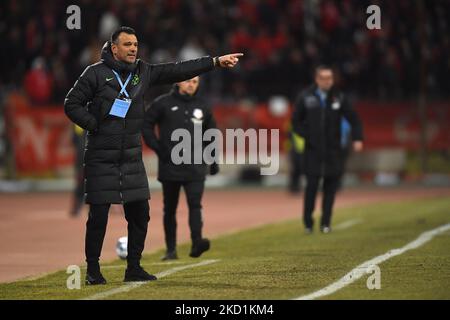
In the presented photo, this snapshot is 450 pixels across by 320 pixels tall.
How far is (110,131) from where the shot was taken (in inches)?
420

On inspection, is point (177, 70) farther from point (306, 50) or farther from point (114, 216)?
point (306, 50)

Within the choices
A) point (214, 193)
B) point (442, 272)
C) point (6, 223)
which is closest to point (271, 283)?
point (442, 272)

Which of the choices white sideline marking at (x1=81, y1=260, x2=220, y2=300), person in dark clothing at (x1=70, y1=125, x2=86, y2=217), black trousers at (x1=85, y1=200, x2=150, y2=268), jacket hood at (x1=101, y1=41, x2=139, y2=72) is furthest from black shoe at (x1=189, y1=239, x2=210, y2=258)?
person in dark clothing at (x1=70, y1=125, x2=86, y2=217)

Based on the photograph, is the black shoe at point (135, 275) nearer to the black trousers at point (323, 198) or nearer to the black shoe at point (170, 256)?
the black shoe at point (170, 256)

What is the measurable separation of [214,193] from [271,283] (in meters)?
16.8

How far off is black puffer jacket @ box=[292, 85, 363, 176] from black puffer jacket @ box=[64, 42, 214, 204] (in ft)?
21.3

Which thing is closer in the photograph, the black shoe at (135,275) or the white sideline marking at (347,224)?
the black shoe at (135,275)

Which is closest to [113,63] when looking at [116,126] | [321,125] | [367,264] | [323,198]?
[116,126]

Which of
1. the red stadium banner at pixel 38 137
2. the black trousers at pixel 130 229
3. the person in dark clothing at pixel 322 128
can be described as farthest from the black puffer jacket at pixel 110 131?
the red stadium banner at pixel 38 137

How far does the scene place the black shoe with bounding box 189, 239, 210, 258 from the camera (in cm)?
1359

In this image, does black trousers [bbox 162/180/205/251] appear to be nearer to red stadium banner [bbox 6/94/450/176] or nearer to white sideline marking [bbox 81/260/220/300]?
white sideline marking [bbox 81/260/220/300]

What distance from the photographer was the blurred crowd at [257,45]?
29.5 m

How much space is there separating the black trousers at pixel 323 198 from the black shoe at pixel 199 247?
3.72 m

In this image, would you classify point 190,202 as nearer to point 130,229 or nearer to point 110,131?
point 130,229
